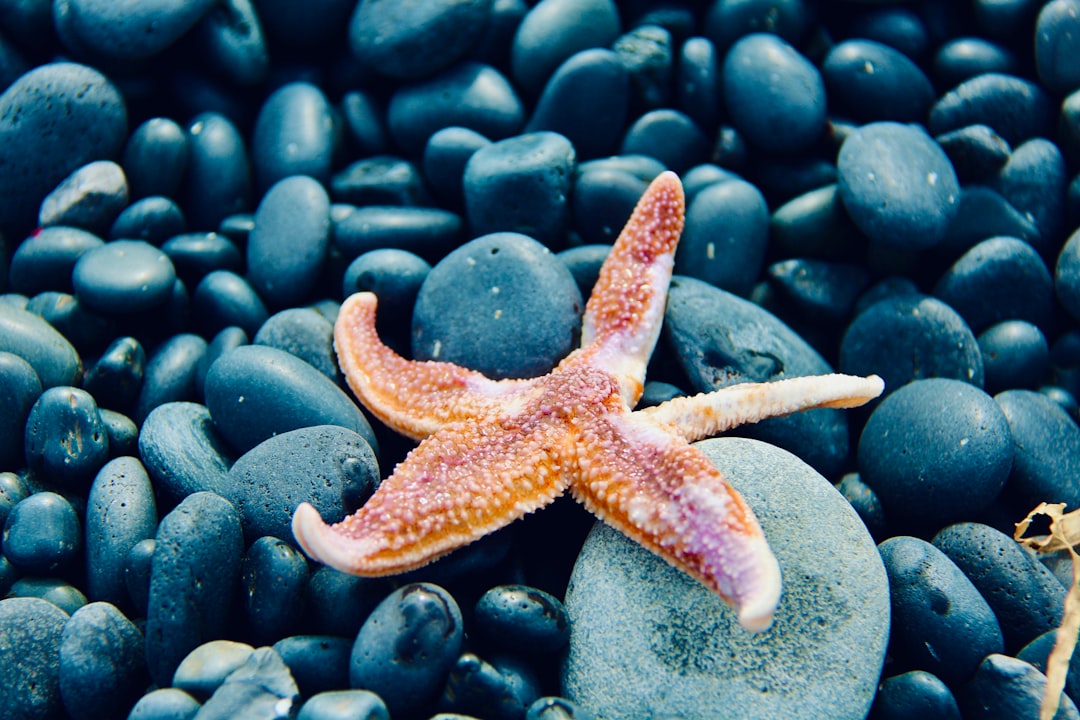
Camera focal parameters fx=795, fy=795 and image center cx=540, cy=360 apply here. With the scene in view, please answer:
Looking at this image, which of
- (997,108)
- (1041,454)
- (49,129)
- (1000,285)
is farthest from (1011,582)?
(49,129)

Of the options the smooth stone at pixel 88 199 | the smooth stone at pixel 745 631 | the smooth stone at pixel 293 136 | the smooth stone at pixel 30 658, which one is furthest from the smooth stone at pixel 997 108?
the smooth stone at pixel 30 658

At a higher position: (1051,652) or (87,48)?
(87,48)

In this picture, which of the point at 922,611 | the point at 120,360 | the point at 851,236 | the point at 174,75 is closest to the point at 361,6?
the point at 174,75

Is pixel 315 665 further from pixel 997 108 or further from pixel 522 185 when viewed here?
pixel 997 108

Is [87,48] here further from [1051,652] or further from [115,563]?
[1051,652]

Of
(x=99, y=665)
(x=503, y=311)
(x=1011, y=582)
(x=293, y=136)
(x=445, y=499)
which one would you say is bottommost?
(x=1011, y=582)

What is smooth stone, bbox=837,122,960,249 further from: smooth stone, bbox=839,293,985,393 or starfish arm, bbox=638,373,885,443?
starfish arm, bbox=638,373,885,443
